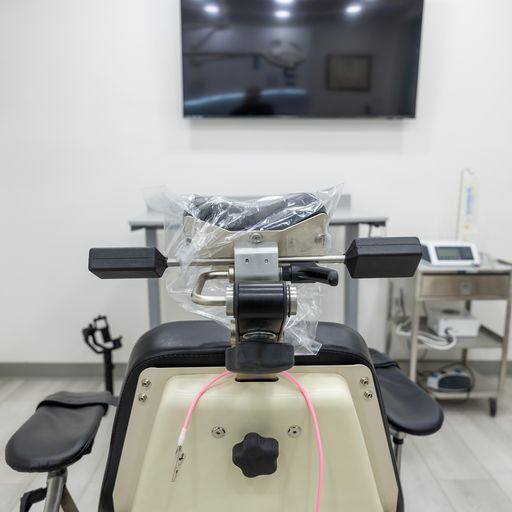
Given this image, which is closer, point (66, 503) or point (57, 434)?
point (57, 434)

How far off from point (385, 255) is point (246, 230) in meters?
0.22

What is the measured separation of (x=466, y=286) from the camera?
1.90 meters

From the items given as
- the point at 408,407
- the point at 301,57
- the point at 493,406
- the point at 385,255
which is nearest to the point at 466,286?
the point at 493,406

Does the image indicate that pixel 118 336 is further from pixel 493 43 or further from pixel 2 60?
pixel 493 43

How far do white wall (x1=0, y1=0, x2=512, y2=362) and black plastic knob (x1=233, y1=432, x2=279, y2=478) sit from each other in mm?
1740

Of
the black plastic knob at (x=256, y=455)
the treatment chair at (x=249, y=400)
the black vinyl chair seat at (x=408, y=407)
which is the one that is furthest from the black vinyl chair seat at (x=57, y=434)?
the black vinyl chair seat at (x=408, y=407)

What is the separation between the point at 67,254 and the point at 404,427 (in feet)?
6.72

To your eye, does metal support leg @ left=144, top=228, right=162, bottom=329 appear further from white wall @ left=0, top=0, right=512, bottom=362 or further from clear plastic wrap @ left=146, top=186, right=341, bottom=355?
clear plastic wrap @ left=146, top=186, right=341, bottom=355

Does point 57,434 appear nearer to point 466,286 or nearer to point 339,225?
point 339,225

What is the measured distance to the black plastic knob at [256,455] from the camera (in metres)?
0.63

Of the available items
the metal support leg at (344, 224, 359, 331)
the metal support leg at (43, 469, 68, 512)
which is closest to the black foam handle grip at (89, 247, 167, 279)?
the metal support leg at (43, 469, 68, 512)

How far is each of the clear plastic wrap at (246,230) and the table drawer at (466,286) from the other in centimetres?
134

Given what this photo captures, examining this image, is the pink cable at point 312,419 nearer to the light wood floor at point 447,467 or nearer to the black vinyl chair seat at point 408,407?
the black vinyl chair seat at point 408,407

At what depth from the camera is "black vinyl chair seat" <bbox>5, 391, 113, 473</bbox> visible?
703 mm
